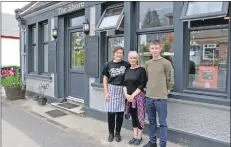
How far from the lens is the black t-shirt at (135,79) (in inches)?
148

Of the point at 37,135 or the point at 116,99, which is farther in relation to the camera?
the point at 37,135

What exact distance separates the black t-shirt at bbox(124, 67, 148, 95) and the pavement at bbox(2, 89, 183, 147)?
1.05 metres

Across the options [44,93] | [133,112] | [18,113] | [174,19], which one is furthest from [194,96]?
[44,93]

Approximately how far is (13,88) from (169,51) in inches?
245

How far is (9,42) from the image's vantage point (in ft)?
57.5

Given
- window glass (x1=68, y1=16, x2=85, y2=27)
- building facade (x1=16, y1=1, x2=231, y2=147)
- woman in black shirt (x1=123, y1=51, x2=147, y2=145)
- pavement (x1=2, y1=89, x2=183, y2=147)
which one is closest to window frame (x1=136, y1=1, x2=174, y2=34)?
building facade (x1=16, y1=1, x2=231, y2=147)

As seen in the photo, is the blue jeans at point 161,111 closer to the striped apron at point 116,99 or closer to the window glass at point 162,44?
the striped apron at point 116,99

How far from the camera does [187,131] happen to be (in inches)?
154

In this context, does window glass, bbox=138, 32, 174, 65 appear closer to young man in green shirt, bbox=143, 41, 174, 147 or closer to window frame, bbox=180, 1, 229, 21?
window frame, bbox=180, 1, 229, 21

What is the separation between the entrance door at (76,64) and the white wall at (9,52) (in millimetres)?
11378

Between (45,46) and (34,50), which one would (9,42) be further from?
(45,46)

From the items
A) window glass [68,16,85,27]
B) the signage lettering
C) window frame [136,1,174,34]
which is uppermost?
the signage lettering

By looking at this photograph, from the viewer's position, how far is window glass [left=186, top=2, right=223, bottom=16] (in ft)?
11.3

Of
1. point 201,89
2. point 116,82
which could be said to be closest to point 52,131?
point 116,82
